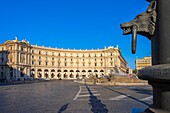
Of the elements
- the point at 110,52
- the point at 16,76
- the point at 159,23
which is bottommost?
the point at 16,76

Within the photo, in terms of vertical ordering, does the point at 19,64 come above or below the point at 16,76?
above

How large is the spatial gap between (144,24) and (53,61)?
11474 centimetres

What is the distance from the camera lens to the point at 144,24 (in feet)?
5.80

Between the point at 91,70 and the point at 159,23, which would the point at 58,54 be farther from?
the point at 159,23

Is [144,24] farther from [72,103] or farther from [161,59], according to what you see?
[72,103]

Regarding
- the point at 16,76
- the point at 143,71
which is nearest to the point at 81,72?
the point at 16,76

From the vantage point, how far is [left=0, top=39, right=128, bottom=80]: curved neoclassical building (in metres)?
93.5

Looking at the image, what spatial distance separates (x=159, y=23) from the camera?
1.63 metres

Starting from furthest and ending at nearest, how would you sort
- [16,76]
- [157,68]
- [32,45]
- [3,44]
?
[32,45], [3,44], [16,76], [157,68]

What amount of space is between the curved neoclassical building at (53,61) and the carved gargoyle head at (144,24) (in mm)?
95441

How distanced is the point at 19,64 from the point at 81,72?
132ft

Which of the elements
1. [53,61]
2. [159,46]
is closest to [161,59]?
[159,46]

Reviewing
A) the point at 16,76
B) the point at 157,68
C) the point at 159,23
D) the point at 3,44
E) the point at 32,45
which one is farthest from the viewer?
the point at 32,45

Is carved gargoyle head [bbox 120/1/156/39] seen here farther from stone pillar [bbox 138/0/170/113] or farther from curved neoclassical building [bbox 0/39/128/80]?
curved neoclassical building [bbox 0/39/128/80]
